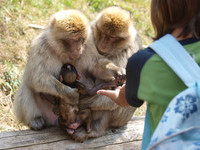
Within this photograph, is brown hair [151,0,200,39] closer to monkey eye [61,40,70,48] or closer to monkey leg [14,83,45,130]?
monkey eye [61,40,70,48]

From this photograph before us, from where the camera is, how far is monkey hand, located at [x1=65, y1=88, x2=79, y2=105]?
330 cm

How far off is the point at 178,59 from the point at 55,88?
6.76 feet

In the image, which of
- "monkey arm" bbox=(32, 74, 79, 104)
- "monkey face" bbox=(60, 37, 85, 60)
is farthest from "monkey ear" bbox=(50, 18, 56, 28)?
"monkey arm" bbox=(32, 74, 79, 104)

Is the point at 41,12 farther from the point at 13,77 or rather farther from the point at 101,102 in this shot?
the point at 101,102

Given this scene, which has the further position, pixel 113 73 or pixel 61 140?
pixel 113 73

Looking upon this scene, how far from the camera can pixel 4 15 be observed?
622 cm

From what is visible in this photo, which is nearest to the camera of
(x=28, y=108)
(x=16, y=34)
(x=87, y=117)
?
(x=87, y=117)

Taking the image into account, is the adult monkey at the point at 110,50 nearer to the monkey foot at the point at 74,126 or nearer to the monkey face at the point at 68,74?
the monkey foot at the point at 74,126

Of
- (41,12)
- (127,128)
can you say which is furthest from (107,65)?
(41,12)

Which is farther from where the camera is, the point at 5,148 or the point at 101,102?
the point at 101,102

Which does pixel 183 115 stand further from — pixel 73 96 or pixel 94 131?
pixel 94 131

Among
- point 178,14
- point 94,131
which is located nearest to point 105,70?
point 94,131

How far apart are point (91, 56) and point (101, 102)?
23.0 inches

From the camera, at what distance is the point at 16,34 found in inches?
240
